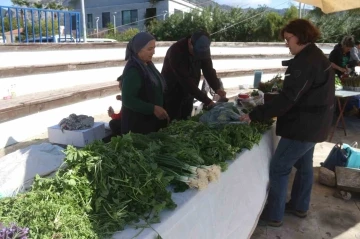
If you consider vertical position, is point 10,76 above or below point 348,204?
above

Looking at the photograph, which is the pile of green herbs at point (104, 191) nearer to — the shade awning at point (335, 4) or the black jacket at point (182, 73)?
the black jacket at point (182, 73)

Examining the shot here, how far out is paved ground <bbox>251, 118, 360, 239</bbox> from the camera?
9.85 ft

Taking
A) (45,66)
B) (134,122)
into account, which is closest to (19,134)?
(45,66)

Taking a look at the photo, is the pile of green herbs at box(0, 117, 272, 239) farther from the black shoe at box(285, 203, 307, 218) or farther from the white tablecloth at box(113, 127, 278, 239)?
the black shoe at box(285, 203, 307, 218)

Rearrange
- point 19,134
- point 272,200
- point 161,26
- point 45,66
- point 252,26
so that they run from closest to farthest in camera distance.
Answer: point 272,200
point 19,134
point 45,66
point 252,26
point 161,26

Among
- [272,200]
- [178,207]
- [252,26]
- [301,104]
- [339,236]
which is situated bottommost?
[339,236]

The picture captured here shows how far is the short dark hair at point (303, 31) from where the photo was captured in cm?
255

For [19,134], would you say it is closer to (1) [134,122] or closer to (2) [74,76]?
(2) [74,76]

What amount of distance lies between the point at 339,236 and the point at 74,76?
5.22 metres

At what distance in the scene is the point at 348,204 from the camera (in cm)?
357

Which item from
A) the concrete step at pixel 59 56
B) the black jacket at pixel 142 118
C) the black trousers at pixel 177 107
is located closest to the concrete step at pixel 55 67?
the concrete step at pixel 59 56

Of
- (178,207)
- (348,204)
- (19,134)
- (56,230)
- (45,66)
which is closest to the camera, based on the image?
(56,230)

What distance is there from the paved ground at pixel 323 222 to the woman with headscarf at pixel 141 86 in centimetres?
143

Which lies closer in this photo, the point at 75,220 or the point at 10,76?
the point at 75,220
